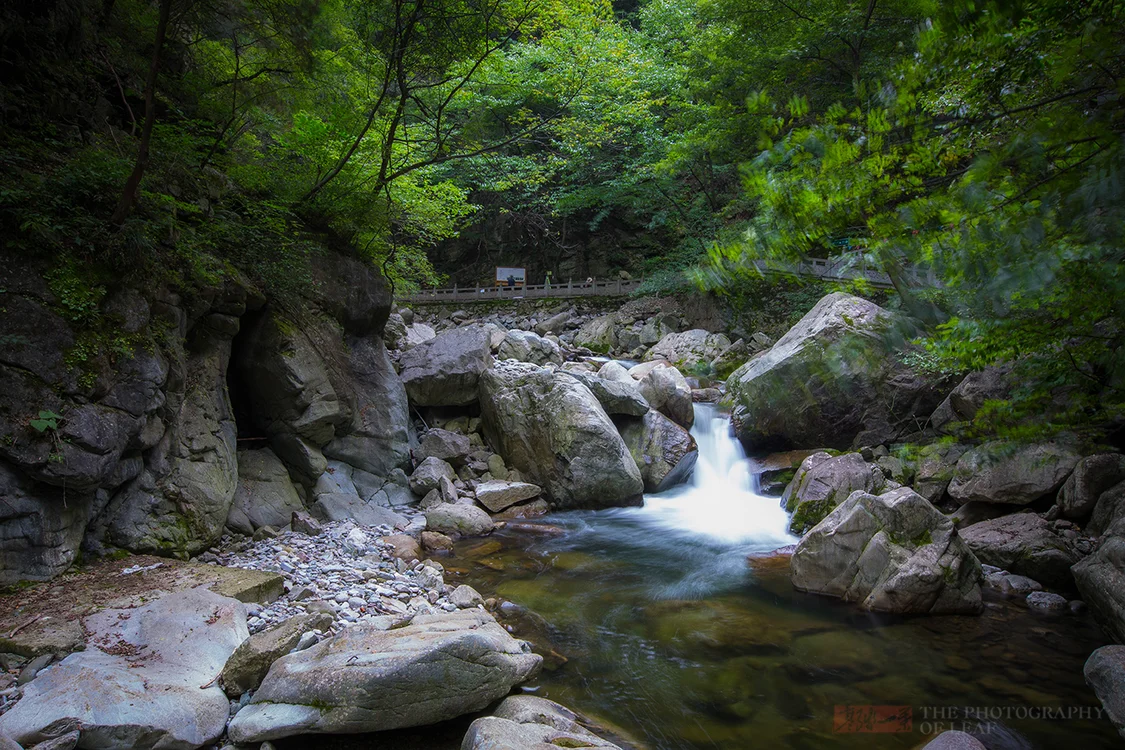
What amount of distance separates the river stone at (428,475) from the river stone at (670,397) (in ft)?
17.0

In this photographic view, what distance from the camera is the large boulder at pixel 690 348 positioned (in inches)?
770

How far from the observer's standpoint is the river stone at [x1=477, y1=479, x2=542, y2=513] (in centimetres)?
1119

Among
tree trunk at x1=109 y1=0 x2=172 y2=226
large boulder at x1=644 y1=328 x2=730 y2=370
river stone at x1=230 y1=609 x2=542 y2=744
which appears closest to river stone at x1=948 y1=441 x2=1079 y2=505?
river stone at x1=230 y1=609 x2=542 y2=744

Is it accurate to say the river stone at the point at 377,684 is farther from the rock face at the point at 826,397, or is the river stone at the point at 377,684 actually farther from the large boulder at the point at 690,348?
the large boulder at the point at 690,348

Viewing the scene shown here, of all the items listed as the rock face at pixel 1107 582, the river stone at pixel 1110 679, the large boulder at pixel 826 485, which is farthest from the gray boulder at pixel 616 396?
the river stone at pixel 1110 679

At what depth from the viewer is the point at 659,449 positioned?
499 inches

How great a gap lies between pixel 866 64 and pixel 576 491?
37.4 ft

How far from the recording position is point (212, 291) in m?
7.96

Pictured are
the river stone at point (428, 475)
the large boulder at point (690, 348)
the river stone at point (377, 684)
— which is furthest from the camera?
the large boulder at point (690, 348)

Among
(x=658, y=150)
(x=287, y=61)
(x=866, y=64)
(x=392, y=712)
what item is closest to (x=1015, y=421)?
(x=392, y=712)

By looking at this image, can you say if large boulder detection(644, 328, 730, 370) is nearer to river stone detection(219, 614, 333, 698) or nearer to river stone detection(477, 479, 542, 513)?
river stone detection(477, 479, 542, 513)

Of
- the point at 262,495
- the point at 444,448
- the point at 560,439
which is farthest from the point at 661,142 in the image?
the point at 262,495

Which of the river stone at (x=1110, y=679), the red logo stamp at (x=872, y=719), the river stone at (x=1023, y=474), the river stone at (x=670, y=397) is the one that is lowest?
the red logo stamp at (x=872, y=719)

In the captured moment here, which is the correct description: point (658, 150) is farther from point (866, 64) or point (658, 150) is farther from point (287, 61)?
point (287, 61)
